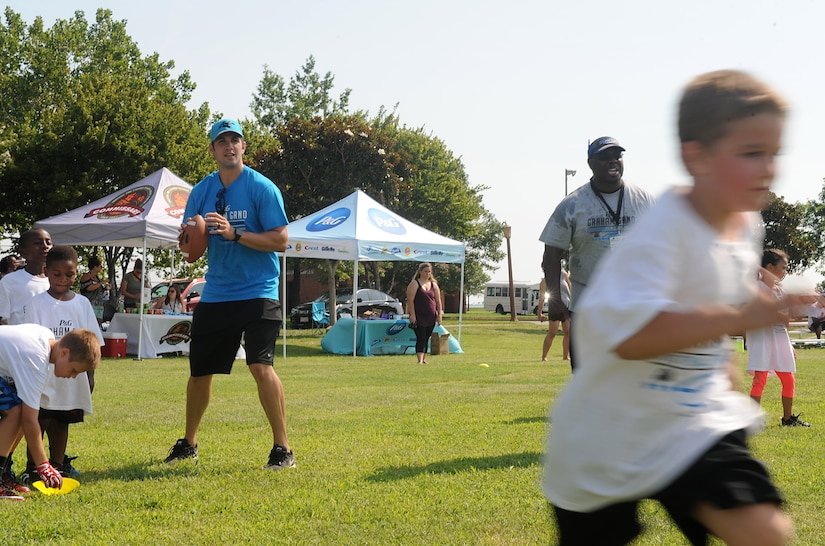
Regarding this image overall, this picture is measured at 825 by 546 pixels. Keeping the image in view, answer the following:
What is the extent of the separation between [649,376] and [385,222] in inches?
710

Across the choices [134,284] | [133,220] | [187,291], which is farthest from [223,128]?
[187,291]

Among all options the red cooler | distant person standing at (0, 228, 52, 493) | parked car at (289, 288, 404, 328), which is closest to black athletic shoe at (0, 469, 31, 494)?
distant person standing at (0, 228, 52, 493)

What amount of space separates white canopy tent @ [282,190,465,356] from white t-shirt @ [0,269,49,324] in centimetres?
1167

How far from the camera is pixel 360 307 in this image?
34719 millimetres

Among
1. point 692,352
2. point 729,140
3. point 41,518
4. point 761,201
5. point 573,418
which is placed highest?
point 729,140

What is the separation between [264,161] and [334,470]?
1330 inches

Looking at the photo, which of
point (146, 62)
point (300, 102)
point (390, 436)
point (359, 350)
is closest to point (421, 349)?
point (359, 350)

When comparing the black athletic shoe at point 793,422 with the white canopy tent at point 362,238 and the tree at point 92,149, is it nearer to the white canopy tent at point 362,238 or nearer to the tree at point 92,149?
the white canopy tent at point 362,238

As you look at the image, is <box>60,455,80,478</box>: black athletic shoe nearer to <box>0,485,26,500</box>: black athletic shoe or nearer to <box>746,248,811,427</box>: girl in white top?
<box>0,485,26,500</box>: black athletic shoe

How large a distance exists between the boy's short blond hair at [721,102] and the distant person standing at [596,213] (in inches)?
162

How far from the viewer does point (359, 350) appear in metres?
20.5

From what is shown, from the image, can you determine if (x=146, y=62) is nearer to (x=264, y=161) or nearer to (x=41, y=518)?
(x=264, y=161)

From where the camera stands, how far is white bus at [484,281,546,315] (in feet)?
257

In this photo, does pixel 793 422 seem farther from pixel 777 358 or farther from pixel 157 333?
pixel 157 333
